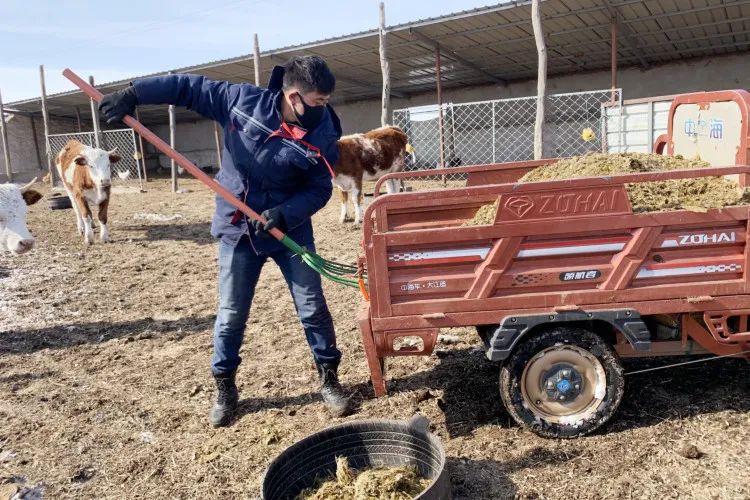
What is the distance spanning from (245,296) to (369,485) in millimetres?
1309

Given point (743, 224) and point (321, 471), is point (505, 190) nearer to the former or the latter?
point (743, 224)

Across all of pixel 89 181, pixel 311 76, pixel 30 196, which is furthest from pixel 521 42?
pixel 311 76

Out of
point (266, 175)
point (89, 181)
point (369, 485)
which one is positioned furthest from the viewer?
point (89, 181)

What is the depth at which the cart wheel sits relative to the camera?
2693mm

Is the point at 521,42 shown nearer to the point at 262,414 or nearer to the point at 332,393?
the point at 332,393

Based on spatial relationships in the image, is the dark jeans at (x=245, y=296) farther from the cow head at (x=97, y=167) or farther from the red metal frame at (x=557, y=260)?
the cow head at (x=97, y=167)

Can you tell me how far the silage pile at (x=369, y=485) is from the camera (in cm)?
233

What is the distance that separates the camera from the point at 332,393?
3.27m

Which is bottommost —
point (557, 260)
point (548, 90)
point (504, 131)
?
point (557, 260)

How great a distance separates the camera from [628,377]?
334 centimetres

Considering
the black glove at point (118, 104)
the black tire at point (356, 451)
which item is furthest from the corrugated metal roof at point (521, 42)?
the black tire at point (356, 451)

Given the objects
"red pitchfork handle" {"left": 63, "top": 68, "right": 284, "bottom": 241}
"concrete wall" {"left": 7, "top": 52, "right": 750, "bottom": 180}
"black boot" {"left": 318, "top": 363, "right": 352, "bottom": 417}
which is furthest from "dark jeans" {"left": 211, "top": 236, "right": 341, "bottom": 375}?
"concrete wall" {"left": 7, "top": 52, "right": 750, "bottom": 180}

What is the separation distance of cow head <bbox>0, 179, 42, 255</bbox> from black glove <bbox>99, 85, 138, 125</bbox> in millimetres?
3060

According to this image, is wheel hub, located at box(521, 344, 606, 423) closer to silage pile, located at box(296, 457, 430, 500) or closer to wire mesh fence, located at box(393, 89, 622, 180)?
silage pile, located at box(296, 457, 430, 500)
